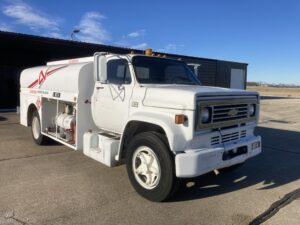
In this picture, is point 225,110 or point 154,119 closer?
point 154,119

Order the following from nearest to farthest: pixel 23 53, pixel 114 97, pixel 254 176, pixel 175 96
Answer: pixel 175 96 → pixel 114 97 → pixel 254 176 → pixel 23 53

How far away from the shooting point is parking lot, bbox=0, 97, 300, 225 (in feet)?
13.7

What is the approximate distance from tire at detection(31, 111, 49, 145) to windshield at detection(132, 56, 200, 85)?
12.5 feet

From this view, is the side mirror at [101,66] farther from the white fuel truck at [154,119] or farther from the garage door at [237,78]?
the garage door at [237,78]

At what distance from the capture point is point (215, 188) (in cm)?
536

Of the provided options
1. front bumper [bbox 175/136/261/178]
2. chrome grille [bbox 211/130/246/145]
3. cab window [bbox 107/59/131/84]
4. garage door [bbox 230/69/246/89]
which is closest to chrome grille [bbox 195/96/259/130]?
chrome grille [bbox 211/130/246/145]

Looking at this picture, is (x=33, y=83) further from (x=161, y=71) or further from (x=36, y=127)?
(x=161, y=71)

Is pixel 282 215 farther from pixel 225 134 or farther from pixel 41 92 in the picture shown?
pixel 41 92

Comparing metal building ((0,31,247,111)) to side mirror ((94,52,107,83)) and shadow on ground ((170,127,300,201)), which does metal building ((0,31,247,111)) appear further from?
side mirror ((94,52,107,83))

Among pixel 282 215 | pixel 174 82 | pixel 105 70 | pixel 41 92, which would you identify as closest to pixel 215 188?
pixel 282 215

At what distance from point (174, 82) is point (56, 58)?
14.3 metres

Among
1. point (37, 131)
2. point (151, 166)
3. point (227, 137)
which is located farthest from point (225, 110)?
point (37, 131)

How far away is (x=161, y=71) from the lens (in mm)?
5715

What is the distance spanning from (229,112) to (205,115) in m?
0.59
